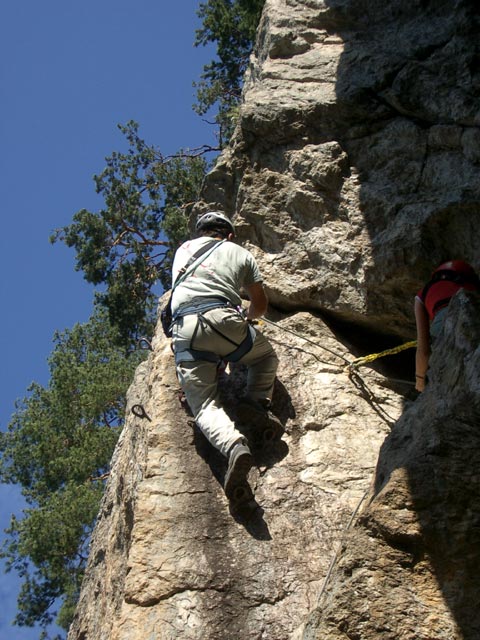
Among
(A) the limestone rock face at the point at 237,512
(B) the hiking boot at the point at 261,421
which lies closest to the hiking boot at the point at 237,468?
(A) the limestone rock face at the point at 237,512

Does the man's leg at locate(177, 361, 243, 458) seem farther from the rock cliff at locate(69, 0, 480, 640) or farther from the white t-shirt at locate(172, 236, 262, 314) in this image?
the white t-shirt at locate(172, 236, 262, 314)

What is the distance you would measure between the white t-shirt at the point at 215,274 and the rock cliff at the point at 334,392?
2.22 feet

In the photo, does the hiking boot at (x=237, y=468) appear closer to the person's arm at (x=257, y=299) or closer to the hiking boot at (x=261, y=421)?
the hiking boot at (x=261, y=421)

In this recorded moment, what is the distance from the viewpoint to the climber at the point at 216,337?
4578 mm

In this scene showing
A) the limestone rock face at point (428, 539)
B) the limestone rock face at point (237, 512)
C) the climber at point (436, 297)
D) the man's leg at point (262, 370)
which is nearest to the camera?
the limestone rock face at point (428, 539)

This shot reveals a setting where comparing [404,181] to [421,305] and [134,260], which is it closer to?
[421,305]

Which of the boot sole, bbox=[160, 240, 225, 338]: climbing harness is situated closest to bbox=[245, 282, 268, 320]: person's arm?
bbox=[160, 240, 225, 338]: climbing harness

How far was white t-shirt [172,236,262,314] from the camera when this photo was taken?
497cm

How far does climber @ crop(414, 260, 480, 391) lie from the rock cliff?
367 mm

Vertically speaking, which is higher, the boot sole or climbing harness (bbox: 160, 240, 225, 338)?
climbing harness (bbox: 160, 240, 225, 338)

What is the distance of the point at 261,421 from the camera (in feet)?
16.2

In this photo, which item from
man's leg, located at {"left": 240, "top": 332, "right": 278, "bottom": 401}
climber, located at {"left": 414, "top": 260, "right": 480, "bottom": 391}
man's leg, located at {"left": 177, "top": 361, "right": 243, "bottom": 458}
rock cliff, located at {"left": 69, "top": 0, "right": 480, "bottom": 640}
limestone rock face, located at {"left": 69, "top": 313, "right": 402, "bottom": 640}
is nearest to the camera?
rock cliff, located at {"left": 69, "top": 0, "right": 480, "bottom": 640}

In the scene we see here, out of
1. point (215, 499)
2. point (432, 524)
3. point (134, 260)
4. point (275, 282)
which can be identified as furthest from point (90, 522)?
point (432, 524)

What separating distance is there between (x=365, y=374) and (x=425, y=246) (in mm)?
920
